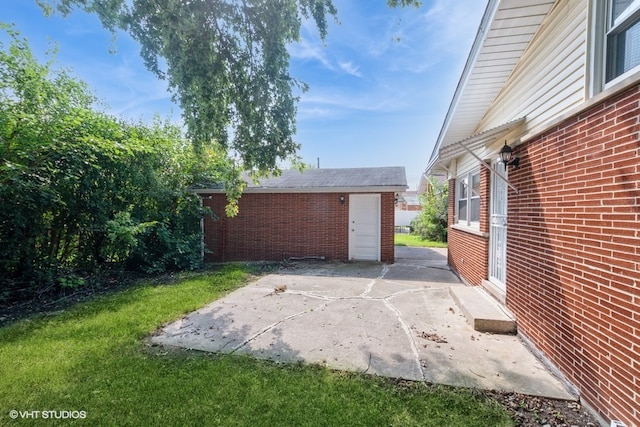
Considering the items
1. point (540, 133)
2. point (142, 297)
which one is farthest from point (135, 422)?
point (540, 133)

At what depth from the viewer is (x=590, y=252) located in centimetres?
240

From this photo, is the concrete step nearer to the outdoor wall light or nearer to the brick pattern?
the brick pattern

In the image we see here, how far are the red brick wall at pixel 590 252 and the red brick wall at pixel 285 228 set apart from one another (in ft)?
20.1

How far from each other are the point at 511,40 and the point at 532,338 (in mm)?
3760

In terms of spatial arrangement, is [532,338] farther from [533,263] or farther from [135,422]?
[135,422]

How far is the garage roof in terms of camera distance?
30.6ft

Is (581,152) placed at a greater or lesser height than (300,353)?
greater

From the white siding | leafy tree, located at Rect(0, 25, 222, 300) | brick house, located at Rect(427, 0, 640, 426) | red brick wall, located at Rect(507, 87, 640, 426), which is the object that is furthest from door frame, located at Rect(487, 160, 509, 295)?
leafy tree, located at Rect(0, 25, 222, 300)

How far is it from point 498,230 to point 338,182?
5.80 metres

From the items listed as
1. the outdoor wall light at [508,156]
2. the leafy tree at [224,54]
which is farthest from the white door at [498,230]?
the leafy tree at [224,54]

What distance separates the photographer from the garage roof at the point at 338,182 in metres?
9.32

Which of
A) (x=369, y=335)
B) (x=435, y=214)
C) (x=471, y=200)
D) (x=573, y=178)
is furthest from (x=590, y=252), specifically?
(x=435, y=214)

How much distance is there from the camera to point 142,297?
19.1 feet

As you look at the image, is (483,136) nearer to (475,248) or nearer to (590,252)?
(590,252)
